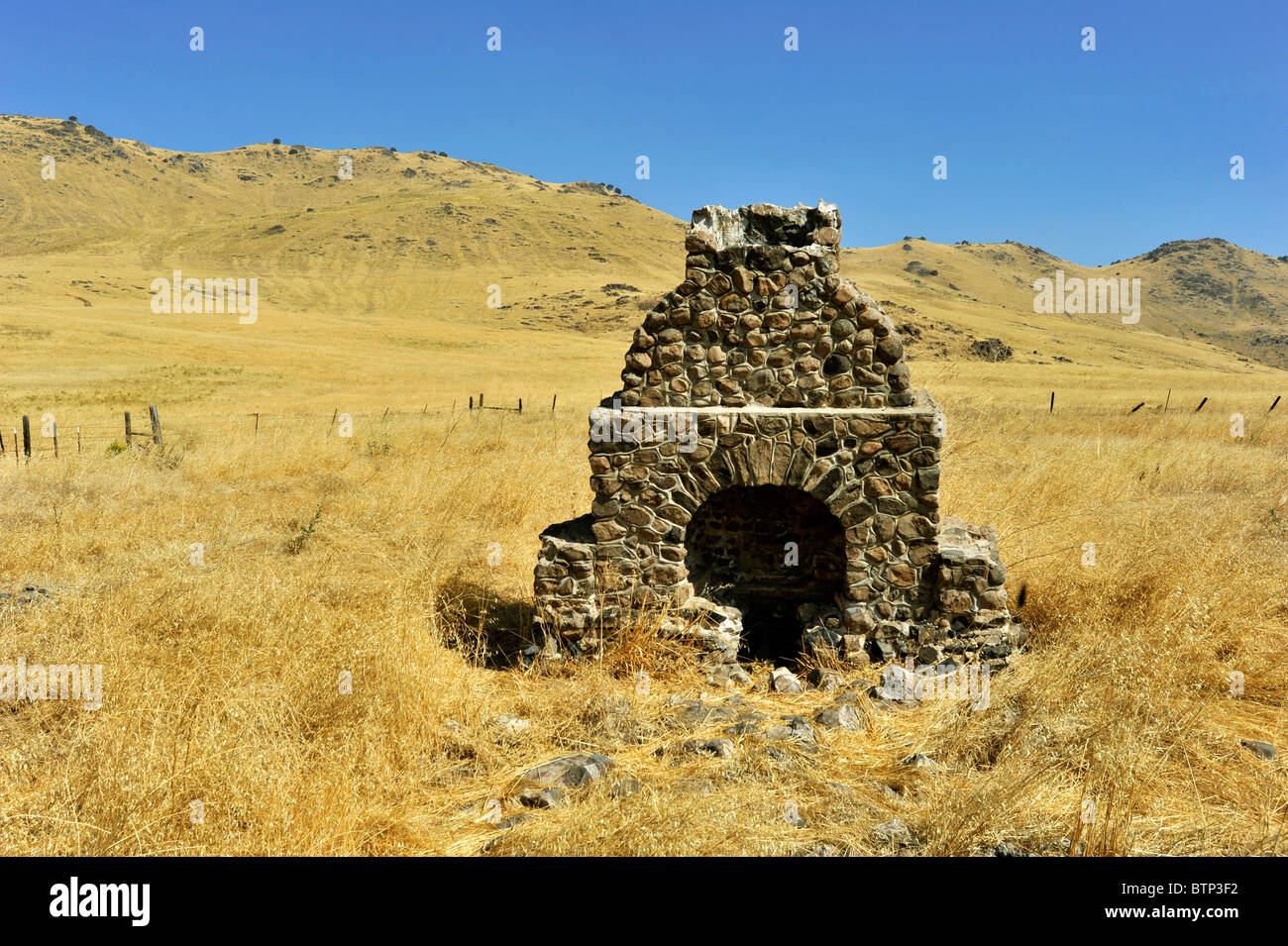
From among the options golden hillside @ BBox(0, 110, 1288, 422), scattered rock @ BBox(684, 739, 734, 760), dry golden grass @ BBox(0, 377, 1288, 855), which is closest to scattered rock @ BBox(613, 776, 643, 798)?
dry golden grass @ BBox(0, 377, 1288, 855)

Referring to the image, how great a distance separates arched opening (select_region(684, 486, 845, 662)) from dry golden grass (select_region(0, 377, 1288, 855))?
6.41ft

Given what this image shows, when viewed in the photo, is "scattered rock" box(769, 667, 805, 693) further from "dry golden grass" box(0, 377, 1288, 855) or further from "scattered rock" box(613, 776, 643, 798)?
"scattered rock" box(613, 776, 643, 798)

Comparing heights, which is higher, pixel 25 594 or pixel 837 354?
pixel 837 354

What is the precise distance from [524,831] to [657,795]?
0.77 m

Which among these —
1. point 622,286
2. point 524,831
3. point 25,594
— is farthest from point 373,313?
point 524,831

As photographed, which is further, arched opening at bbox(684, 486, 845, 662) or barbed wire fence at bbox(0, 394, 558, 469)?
barbed wire fence at bbox(0, 394, 558, 469)

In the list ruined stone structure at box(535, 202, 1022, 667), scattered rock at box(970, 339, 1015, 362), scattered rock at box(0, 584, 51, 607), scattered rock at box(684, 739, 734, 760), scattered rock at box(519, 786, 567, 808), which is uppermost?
scattered rock at box(970, 339, 1015, 362)

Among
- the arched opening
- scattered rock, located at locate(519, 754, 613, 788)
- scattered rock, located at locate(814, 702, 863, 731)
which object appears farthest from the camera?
the arched opening

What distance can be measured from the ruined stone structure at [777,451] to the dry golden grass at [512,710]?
69 cm

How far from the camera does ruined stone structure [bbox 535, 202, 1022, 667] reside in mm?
6859

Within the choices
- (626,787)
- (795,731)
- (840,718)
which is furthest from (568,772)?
(840,718)

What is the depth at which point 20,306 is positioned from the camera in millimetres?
51250

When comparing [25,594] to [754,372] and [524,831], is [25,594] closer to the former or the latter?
[524,831]

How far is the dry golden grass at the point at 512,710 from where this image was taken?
4.02 m
